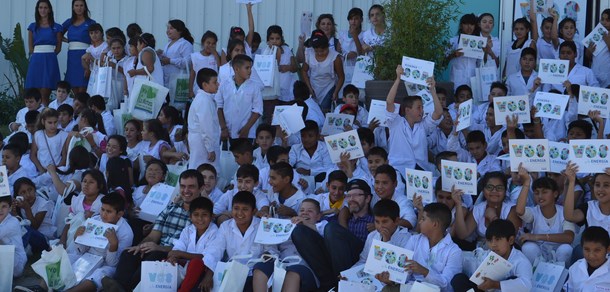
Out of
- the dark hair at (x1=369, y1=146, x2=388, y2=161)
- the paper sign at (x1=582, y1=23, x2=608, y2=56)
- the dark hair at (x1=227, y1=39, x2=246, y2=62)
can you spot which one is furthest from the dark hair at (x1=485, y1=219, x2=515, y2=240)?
the dark hair at (x1=227, y1=39, x2=246, y2=62)

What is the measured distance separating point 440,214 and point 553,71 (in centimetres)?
360

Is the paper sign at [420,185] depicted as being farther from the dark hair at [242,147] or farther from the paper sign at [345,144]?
the dark hair at [242,147]

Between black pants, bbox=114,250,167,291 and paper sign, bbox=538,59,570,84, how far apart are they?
15.6ft

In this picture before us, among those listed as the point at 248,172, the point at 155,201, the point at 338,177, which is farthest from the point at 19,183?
the point at 338,177

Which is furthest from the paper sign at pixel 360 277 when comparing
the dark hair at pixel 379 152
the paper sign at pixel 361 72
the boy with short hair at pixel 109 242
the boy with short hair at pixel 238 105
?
the paper sign at pixel 361 72

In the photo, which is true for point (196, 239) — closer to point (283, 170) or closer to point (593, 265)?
point (283, 170)

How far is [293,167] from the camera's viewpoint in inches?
479

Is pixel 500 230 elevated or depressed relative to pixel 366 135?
depressed

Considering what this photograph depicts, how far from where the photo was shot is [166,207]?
424 inches

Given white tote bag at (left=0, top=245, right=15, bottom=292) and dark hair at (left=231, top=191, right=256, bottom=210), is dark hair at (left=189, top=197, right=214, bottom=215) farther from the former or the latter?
white tote bag at (left=0, top=245, right=15, bottom=292)

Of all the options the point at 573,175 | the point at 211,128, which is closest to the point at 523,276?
the point at 573,175

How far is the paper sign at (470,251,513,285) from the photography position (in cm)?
884

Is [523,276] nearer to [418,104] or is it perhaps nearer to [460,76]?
[418,104]

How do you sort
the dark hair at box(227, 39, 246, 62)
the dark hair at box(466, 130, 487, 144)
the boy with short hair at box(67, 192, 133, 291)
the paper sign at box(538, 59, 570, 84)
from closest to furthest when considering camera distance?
the boy with short hair at box(67, 192, 133, 291) → the dark hair at box(466, 130, 487, 144) → the paper sign at box(538, 59, 570, 84) → the dark hair at box(227, 39, 246, 62)
